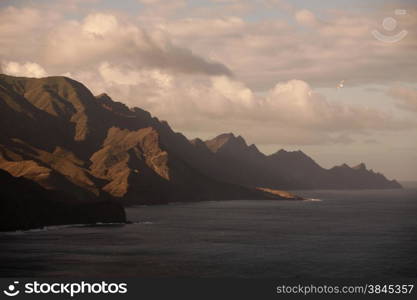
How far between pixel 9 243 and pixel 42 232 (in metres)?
30.9

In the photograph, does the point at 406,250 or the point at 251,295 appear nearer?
the point at 251,295

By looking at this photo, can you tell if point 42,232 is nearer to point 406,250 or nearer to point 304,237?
point 304,237

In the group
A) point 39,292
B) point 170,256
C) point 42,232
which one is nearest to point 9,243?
point 42,232

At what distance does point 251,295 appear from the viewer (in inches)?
2842

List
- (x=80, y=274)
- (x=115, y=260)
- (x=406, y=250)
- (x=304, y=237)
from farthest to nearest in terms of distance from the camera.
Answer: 1. (x=304, y=237)
2. (x=406, y=250)
3. (x=115, y=260)
4. (x=80, y=274)

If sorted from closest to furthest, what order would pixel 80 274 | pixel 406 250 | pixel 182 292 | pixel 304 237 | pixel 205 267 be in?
pixel 182 292, pixel 80 274, pixel 205 267, pixel 406 250, pixel 304 237

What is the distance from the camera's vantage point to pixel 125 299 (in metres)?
63.4

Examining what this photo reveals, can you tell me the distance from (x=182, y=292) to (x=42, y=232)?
125m

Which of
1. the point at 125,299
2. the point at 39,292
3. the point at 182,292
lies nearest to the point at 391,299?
the point at 182,292

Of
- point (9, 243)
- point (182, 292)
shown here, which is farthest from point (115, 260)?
point (182, 292)

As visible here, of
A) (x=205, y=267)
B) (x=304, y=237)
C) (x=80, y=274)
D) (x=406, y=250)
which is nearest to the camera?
(x=80, y=274)

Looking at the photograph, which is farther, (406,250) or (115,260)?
(406,250)

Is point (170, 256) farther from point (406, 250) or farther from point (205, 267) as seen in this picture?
point (406, 250)

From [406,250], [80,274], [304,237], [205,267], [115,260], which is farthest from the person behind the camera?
[304,237]
